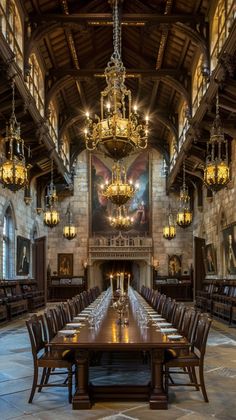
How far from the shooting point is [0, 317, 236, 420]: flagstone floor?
4609 mm

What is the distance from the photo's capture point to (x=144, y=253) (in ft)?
77.8

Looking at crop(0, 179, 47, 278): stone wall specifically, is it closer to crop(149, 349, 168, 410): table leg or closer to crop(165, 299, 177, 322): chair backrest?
crop(165, 299, 177, 322): chair backrest

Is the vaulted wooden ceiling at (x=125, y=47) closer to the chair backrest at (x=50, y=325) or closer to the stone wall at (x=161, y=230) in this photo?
the stone wall at (x=161, y=230)

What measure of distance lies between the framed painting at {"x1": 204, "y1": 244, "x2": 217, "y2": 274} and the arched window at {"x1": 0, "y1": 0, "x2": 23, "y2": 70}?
912 cm

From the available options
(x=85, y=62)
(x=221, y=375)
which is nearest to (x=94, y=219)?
(x=85, y=62)

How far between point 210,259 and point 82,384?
13.5 metres

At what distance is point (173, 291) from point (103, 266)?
219 inches

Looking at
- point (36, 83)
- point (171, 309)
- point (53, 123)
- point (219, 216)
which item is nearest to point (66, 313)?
point (171, 309)

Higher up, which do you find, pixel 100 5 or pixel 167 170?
pixel 100 5

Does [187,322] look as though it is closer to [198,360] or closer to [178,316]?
[178,316]

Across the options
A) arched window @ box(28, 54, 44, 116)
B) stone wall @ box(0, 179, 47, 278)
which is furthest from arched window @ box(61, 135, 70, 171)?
arched window @ box(28, 54, 44, 116)

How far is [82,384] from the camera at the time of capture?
4.92 meters

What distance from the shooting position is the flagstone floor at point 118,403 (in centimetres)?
461

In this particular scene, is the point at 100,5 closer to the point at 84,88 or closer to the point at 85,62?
the point at 85,62
